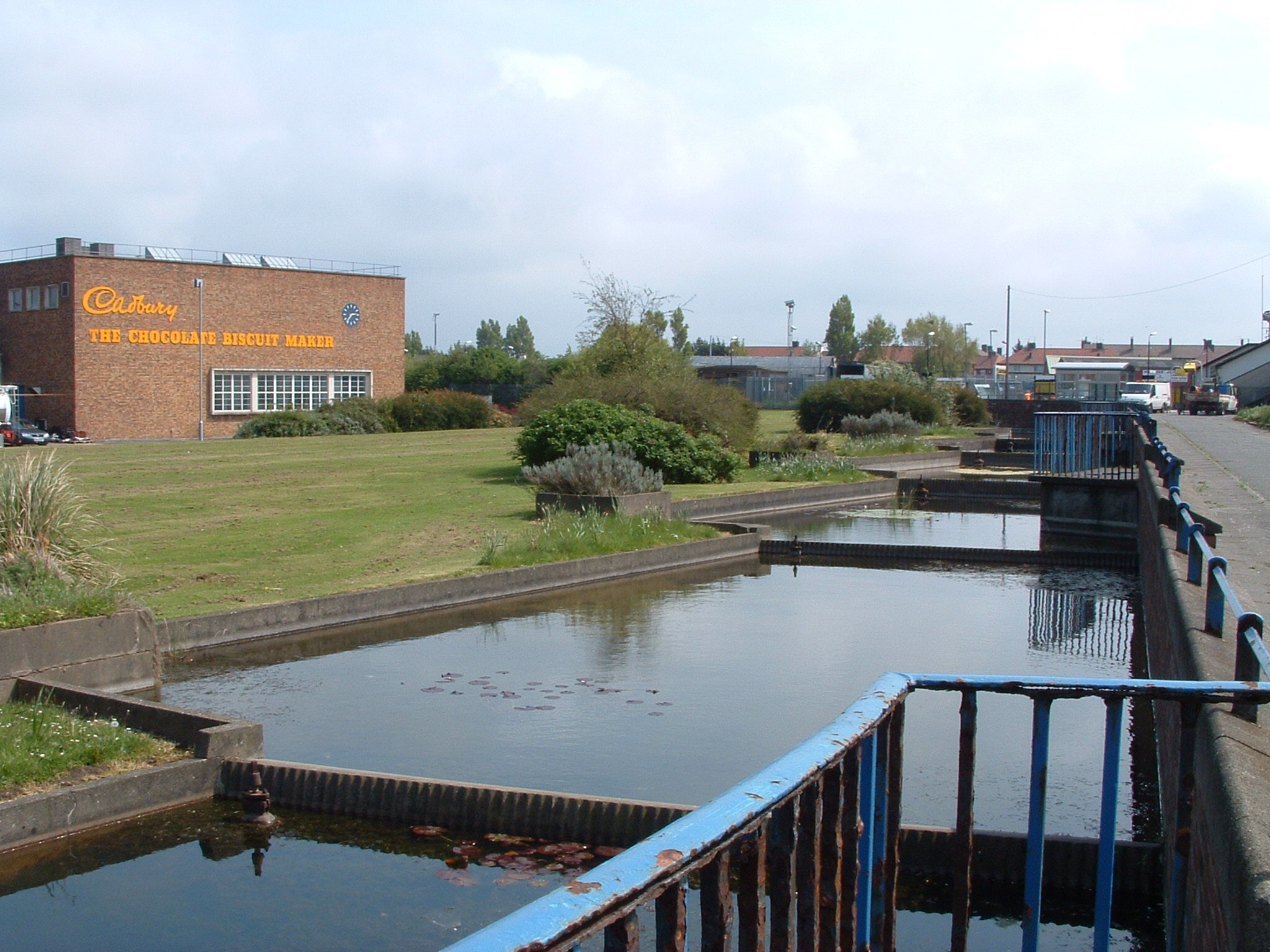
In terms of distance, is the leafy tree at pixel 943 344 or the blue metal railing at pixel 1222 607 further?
the leafy tree at pixel 943 344

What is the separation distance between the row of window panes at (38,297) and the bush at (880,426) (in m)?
33.2

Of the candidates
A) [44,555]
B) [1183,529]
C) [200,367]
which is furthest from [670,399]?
[200,367]

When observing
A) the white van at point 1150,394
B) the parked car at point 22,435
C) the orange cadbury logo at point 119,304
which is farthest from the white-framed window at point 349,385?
the white van at point 1150,394

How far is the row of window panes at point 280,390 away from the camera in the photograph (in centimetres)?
5681

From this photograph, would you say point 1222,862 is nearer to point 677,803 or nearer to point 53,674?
point 677,803

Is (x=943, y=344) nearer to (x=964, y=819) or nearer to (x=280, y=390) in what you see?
(x=280, y=390)

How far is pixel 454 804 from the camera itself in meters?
6.96

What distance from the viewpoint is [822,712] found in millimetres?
9164

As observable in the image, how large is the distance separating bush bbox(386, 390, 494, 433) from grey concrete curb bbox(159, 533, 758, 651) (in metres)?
34.0

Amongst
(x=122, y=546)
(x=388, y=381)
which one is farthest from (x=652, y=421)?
(x=388, y=381)

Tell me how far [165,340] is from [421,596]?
45784 millimetres

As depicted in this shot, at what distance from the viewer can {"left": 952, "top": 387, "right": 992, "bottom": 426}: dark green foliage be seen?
52250 millimetres

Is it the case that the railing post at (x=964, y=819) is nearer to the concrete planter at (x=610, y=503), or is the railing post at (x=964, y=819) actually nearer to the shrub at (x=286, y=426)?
the concrete planter at (x=610, y=503)

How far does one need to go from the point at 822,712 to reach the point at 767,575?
24.1 feet
